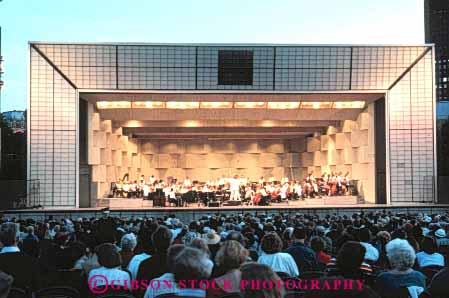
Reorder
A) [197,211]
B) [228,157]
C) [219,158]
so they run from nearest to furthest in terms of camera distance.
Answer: [197,211], [219,158], [228,157]

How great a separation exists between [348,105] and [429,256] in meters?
24.6

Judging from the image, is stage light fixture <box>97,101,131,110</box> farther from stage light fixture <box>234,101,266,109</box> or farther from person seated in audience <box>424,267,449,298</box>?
person seated in audience <box>424,267,449,298</box>

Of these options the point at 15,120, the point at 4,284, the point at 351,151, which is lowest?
the point at 4,284

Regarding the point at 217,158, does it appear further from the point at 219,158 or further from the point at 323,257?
the point at 323,257

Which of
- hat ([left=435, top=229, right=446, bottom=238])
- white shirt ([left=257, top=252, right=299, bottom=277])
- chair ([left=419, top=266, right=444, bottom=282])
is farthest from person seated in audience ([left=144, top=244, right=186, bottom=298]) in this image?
hat ([left=435, top=229, right=446, bottom=238])

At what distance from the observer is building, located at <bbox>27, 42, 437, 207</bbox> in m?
28.5

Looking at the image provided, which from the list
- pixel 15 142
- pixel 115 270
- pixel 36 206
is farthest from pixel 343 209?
pixel 15 142

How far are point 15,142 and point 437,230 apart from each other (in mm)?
36162

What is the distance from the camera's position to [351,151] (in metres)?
33.0

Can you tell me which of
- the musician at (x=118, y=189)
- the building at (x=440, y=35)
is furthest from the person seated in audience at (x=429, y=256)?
the building at (x=440, y=35)

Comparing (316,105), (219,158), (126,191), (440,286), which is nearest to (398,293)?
(440,286)

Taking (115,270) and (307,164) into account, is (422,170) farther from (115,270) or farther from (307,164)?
(115,270)

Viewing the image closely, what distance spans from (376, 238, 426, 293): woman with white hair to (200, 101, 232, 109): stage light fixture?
25478 mm

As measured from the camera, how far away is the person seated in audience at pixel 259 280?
3266mm
